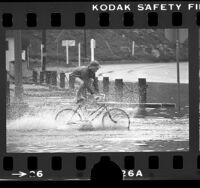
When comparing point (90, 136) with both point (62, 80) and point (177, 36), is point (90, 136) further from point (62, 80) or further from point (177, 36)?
point (177, 36)

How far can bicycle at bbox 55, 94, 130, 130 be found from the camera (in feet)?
23.3

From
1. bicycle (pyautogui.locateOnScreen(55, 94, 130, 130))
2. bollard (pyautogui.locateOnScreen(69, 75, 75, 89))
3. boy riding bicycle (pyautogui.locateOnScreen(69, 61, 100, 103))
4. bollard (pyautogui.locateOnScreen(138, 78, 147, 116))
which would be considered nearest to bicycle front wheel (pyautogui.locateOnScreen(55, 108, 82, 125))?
bicycle (pyautogui.locateOnScreen(55, 94, 130, 130))

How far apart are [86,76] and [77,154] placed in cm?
99

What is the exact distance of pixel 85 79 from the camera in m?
7.27

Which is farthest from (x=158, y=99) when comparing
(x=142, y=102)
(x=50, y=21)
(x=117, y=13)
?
(x=50, y=21)

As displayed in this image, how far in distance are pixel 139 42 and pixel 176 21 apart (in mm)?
534

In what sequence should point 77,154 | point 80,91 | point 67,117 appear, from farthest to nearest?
point 80,91
point 67,117
point 77,154

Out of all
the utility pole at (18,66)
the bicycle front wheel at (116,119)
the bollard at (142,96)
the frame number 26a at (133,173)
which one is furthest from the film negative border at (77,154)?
the bollard at (142,96)

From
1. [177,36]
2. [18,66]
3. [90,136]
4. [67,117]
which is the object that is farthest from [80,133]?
[177,36]

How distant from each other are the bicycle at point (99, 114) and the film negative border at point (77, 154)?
40cm

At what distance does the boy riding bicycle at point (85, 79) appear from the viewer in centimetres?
724

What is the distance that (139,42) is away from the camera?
7242 mm

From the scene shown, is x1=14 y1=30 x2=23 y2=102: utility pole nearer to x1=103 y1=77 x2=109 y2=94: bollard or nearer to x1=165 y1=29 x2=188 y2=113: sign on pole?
x1=103 y1=77 x2=109 y2=94: bollard

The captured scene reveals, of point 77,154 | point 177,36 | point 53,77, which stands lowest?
point 77,154
